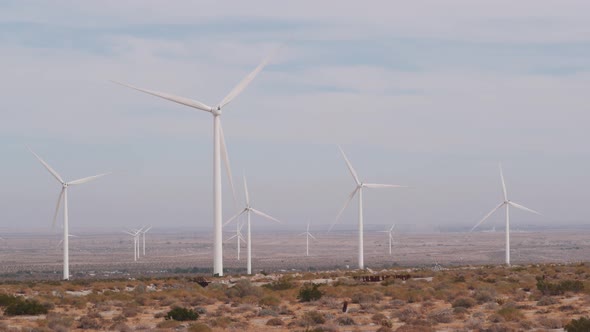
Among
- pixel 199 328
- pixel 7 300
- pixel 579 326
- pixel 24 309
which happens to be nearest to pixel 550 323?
pixel 579 326

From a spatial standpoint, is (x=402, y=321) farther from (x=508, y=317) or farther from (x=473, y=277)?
(x=473, y=277)

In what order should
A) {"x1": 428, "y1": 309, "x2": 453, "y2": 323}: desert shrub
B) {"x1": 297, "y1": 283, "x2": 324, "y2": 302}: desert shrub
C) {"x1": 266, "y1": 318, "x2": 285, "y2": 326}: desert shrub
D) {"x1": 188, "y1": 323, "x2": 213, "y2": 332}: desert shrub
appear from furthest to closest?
{"x1": 297, "y1": 283, "x2": 324, "y2": 302}: desert shrub
{"x1": 266, "y1": 318, "x2": 285, "y2": 326}: desert shrub
{"x1": 428, "y1": 309, "x2": 453, "y2": 323}: desert shrub
{"x1": 188, "y1": 323, "x2": 213, "y2": 332}: desert shrub

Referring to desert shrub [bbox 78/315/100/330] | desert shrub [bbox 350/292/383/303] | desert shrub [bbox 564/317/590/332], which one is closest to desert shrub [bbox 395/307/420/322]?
desert shrub [bbox 350/292/383/303]

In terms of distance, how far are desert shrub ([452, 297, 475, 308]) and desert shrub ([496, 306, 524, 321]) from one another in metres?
3.78

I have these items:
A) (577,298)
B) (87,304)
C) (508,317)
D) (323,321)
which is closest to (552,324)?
(508,317)

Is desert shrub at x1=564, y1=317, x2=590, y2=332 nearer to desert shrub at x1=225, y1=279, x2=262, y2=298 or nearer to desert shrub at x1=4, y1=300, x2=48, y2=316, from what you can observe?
desert shrub at x1=225, y1=279, x2=262, y2=298

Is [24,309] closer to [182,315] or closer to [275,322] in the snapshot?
[182,315]

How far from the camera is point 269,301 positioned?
38.6 metres

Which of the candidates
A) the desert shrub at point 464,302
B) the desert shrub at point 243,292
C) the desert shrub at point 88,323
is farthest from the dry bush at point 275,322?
the desert shrub at point 243,292

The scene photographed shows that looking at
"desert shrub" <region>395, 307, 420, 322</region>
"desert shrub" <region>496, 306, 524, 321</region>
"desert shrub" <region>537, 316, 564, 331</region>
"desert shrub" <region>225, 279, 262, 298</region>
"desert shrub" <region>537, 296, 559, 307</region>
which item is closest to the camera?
"desert shrub" <region>537, 316, 564, 331</region>

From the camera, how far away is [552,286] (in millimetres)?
40438

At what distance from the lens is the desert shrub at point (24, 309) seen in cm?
3516

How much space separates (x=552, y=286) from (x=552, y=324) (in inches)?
500

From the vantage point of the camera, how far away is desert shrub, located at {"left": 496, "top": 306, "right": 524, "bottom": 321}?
1198 inches
